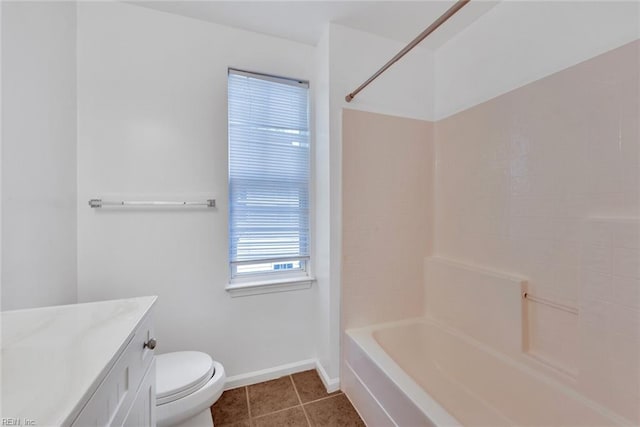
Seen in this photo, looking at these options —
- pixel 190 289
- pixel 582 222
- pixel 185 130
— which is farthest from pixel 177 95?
pixel 582 222

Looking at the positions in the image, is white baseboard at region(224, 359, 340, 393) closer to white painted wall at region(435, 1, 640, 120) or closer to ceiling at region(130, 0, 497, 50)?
white painted wall at region(435, 1, 640, 120)

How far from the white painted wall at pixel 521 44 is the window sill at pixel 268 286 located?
162 centimetres

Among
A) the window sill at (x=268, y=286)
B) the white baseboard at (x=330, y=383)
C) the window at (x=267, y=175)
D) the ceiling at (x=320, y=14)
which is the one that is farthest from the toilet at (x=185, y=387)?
the ceiling at (x=320, y=14)

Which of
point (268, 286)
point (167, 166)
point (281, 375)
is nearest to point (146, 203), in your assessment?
point (167, 166)

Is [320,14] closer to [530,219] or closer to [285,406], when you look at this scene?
[530,219]

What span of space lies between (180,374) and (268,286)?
0.68 meters

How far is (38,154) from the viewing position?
43.8 inches

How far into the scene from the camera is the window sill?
169cm

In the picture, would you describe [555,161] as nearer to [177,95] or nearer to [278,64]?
[278,64]

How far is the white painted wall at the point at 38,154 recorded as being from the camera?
958 mm

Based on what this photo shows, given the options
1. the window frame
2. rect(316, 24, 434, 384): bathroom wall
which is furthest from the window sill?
rect(316, 24, 434, 384): bathroom wall

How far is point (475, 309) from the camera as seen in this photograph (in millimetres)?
1566

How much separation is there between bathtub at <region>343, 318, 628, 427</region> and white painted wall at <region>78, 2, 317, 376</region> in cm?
68

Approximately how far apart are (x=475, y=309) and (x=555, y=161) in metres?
0.94
